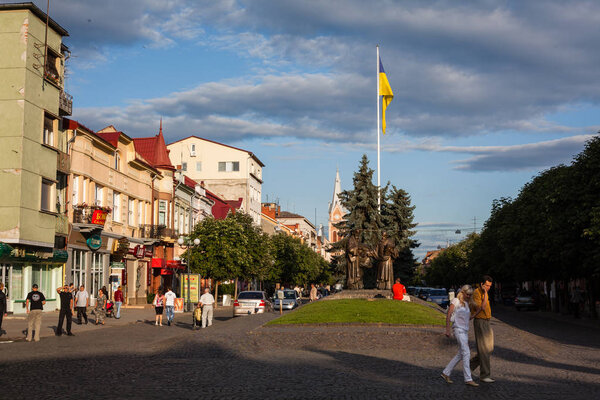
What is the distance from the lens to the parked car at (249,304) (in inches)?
1571

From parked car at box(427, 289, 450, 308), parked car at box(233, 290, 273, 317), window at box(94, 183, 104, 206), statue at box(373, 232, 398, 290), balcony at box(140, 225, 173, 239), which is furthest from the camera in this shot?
balcony at box(140, 225, 173, 239)

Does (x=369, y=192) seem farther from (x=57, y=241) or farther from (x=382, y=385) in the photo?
(x=382, y=385)

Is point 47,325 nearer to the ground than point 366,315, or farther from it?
nearer to the ground

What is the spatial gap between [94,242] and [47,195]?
217 inches

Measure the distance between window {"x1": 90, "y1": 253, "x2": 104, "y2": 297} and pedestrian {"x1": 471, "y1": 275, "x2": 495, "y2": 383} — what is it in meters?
34.3

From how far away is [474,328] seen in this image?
12523mm

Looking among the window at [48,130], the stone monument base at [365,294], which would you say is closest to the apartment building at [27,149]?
the window at [48,130]

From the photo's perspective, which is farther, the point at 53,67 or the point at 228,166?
the point at 228,166

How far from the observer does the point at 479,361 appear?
1294cm

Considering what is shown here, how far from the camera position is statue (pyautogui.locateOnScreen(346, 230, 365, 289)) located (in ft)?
118

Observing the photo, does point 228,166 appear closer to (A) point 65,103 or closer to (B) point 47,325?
(A) point 65,103

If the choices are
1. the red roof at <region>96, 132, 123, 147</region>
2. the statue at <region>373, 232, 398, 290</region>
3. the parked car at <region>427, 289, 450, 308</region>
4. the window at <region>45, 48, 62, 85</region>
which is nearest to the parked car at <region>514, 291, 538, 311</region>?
the parked car at <region>427, 289, 450, 308</region>

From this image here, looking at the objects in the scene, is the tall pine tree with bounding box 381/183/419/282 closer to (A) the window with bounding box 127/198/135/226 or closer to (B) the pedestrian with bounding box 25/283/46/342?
(A) the window with bounding box 127/198/135/226

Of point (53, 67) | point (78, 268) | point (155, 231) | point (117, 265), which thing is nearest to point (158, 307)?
point (78, 268)
